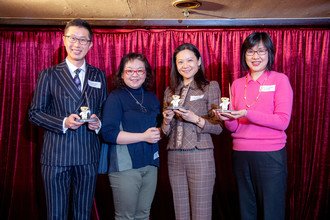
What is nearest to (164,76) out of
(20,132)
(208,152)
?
(208,152)

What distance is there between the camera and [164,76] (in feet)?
11.8

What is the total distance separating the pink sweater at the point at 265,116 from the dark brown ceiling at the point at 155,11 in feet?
2.80

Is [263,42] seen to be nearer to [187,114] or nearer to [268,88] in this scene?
[268,88]

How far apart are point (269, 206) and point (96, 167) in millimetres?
1322

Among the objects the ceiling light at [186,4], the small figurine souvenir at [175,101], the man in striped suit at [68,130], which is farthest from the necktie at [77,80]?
the ceiling light at [186,4]

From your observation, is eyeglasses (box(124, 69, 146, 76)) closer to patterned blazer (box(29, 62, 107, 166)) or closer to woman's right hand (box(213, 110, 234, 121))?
patterned blazer (box(29, 62, 107, 166))

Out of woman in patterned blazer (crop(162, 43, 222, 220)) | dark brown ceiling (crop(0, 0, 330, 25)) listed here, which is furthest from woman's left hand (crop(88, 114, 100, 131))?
dark brown ceiling (crop(0, 0, 330, 25))

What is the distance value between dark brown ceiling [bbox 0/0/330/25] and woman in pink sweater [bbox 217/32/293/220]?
26.9 inches

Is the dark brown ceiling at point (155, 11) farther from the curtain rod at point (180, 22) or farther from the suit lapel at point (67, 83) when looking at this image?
the suit lapel at point (67, 83)

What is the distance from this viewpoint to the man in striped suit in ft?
7.61

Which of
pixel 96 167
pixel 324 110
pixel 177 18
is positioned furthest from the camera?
pixel 324 110

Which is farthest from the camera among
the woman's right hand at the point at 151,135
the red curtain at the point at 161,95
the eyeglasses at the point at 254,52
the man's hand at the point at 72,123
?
the red curtain at the point at 161,95

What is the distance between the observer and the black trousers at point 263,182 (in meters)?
2.28

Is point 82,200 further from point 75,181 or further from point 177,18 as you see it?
point 177,18
